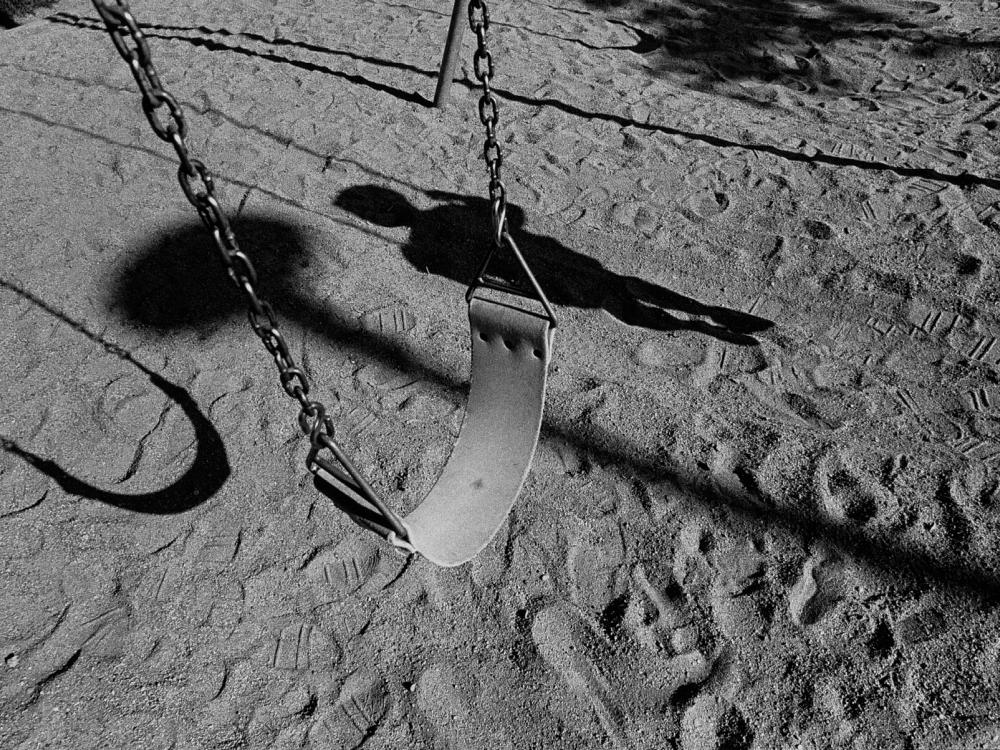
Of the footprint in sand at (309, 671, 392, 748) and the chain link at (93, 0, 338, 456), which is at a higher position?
the chain link at (93, 0, 338, 456)

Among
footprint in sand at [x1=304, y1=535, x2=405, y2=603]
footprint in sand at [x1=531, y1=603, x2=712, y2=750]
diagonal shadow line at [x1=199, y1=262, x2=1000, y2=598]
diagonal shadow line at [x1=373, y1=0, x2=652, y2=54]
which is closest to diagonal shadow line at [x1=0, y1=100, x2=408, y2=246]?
diagonal shadow line at [x1=199, y1=262, x2=1000, y2=598]

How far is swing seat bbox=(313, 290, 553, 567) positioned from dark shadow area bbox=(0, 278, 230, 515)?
659 millimetres

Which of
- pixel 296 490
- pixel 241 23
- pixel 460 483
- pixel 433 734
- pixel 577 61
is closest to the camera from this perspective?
pixel 433 734

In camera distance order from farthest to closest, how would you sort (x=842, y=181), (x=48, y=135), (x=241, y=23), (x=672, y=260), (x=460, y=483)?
1. (x=241, y=23)
2. (x=48, y=135)
3. (x=842, y=181)
4. (x=672, y=260)
5. (x=460, y=483)

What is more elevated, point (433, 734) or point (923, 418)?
point (923, 418)

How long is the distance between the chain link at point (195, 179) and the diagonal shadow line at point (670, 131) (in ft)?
9.75

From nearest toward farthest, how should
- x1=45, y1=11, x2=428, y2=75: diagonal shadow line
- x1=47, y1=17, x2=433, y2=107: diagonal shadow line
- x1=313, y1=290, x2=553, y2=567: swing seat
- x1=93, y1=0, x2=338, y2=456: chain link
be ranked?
1. x1=93, y1=0, x2=338, y2=456: chain link
2. x1=313, y1=290, x2=553, y2=567: swing seat
3. x1=47, y1=17, x2=433, y2=107: diagonal shadow line
4. x1=45, y1=11, x2=428, y2=75: diagonal shadow line

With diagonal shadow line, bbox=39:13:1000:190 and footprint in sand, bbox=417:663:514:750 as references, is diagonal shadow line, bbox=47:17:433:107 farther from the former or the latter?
footprint in sand, bbox=417:663:514:750

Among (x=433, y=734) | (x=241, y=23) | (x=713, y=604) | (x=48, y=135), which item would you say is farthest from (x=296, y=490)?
(x=241, y=23)

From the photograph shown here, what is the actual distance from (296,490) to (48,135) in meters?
2.55

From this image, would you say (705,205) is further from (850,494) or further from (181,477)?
(181,477)

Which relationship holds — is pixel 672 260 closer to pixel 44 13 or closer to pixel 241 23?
pixel 241 23

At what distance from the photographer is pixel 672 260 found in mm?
3191

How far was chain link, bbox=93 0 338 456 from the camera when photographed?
1179 mm
